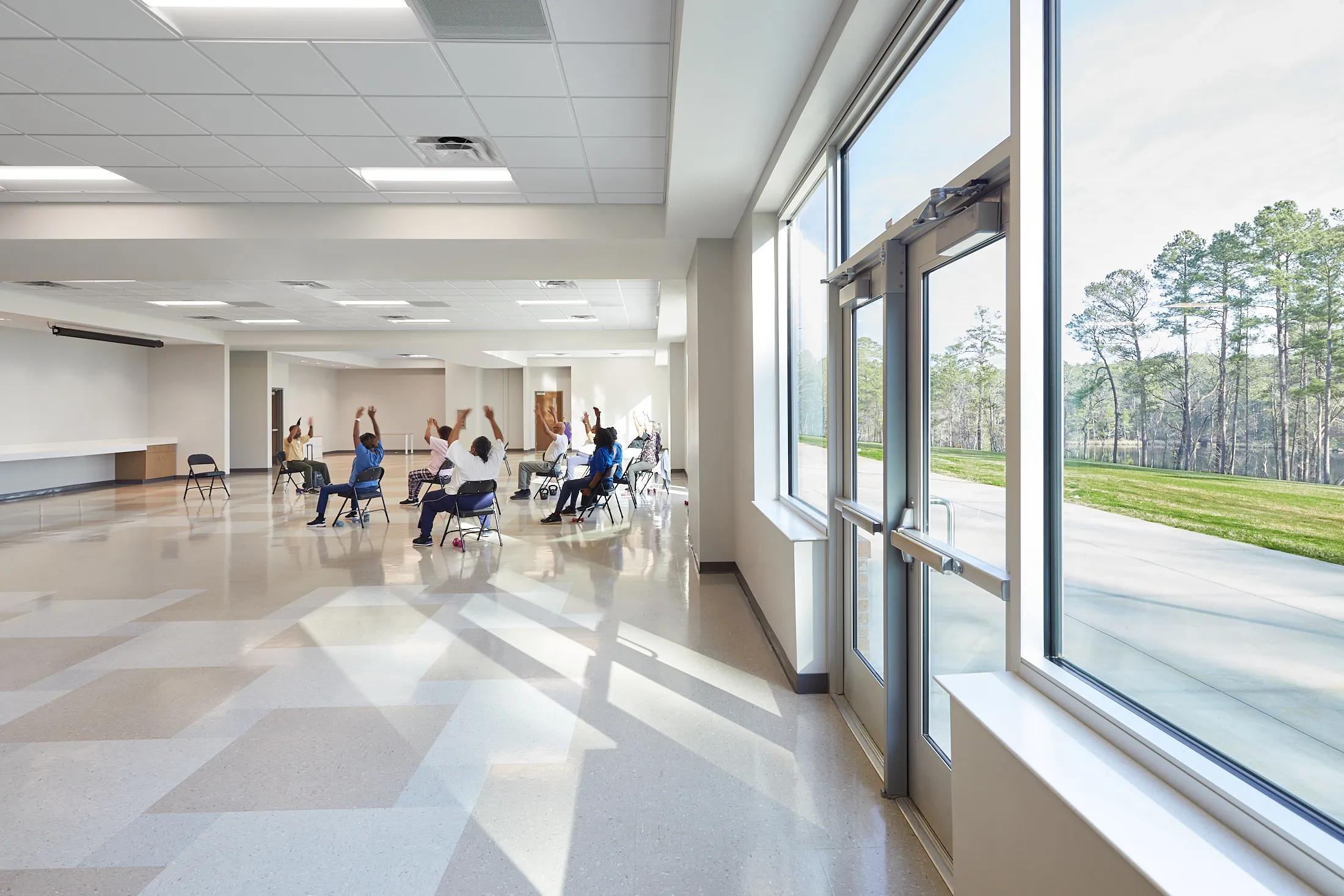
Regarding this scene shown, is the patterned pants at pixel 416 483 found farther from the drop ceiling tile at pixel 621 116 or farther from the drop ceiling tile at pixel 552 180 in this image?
the drop ceiling tile at pixel 621 116

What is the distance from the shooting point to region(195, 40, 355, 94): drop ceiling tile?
345 cm

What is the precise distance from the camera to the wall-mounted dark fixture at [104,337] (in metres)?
11.3

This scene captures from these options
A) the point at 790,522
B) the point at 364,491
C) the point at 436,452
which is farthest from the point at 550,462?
the point at 790,522

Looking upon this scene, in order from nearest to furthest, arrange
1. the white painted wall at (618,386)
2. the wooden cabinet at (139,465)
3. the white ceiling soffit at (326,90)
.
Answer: the white ceiling soffit at (326,90) < the wooden cabinet at (139,465) < the white painted wall at (618,386)

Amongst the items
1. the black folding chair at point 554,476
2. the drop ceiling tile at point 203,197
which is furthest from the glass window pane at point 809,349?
the black folding chair at point 554,476

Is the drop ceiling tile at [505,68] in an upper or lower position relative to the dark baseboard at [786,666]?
upper

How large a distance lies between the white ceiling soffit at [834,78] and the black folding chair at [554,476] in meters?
7.13

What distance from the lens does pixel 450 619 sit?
4.79 metres

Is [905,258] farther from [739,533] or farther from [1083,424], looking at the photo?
[739,533]

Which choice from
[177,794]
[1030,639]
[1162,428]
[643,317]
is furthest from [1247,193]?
[643,317]

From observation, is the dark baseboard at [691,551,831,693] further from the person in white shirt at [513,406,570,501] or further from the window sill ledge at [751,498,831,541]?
the person in white shirt at [513,406,570,501]

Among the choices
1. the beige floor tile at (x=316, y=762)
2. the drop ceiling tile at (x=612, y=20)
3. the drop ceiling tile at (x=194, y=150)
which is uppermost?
the drop ceiling tile at (x=194, y=150)

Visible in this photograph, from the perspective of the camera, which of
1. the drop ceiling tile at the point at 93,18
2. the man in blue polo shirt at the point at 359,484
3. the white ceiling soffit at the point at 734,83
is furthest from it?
the man in blue polo shirt at the point at 359,484

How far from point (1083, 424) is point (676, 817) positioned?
176 centimetres
